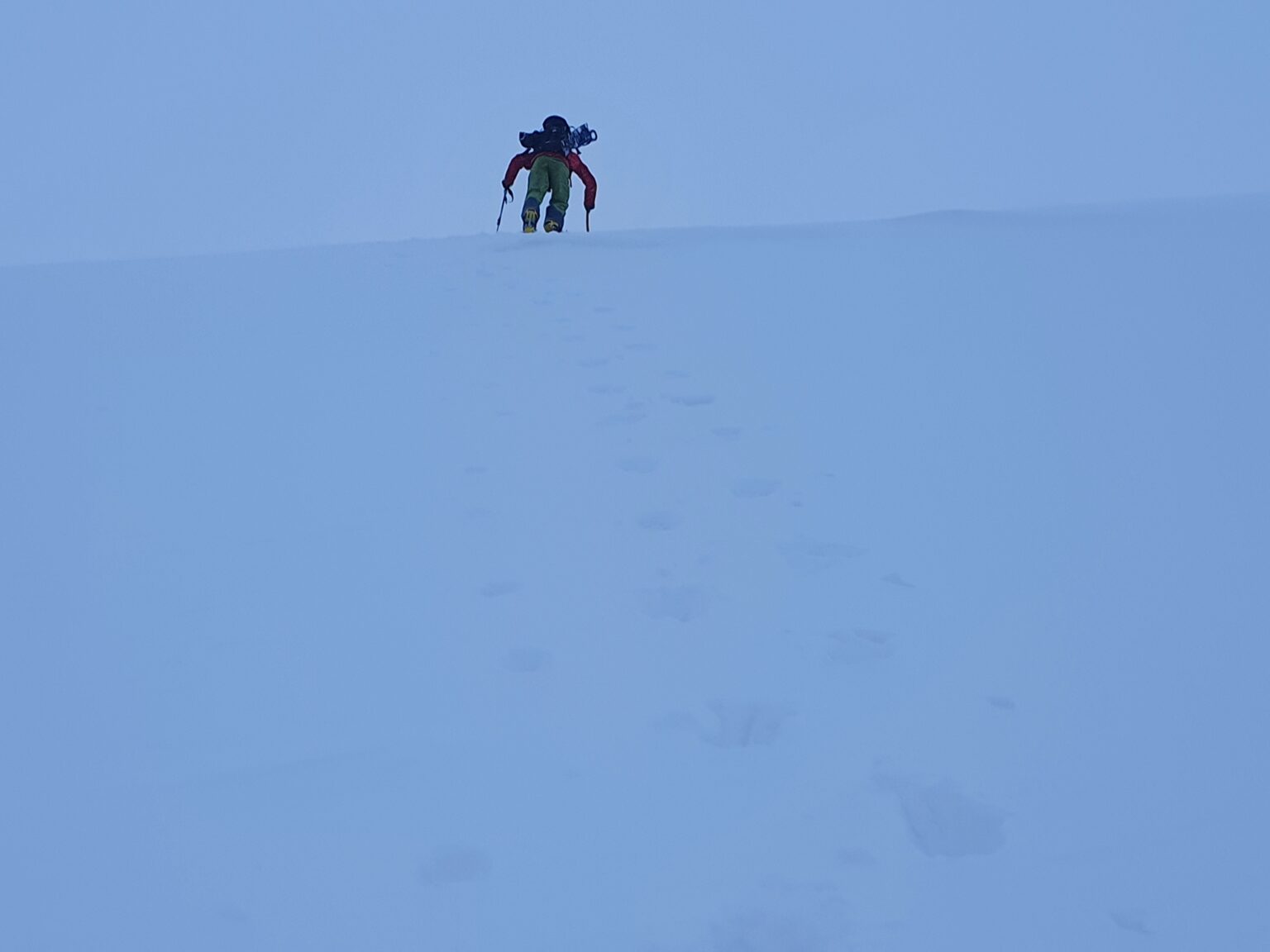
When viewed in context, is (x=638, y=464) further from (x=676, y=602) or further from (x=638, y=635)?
(x=638, y=635)

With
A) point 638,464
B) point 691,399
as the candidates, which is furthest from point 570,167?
point 638,464

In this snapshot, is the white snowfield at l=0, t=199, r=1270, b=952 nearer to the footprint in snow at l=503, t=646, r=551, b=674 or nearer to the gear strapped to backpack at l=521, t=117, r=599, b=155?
the footprint in snow at l=503, t=646, r=551, b=674

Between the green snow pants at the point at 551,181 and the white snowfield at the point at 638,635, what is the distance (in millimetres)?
3664

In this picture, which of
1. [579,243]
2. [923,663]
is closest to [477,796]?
[923,663]

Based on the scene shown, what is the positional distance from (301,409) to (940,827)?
104 inches

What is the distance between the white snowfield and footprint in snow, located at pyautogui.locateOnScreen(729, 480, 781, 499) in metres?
0.02

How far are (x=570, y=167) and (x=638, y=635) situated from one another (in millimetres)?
6156

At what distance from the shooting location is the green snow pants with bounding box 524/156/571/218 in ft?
25.2

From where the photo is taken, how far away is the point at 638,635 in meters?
2.27

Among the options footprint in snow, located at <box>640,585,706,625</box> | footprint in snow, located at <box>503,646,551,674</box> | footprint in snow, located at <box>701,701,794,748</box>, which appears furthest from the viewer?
footprint in snow, located at <box>640,585,706,625</box>

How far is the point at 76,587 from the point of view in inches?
94.2

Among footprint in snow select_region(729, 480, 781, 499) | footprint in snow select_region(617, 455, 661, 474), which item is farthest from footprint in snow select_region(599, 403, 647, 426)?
footprint in snow select_region(729, 480, 781, 499)

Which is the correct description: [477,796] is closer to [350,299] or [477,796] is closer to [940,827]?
[940,827]

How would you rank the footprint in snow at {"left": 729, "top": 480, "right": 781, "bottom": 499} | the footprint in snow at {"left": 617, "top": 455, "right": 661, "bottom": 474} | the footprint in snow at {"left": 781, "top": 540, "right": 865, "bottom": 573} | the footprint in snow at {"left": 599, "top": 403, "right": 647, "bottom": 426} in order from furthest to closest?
the footprint in snow at {"left": 599, "top": 403, "right": 647, "bottom": 426} < the footprint in snow at {"left": 617, "top": 455, "right": 661, "bottom": 474} < the footprint in snow at {"left": 729, "top": 480, "right": 781, "bottom": 499} < the footprint in snow at {"left": 781, "top": 540, "right": 865, "bottom": 573}
